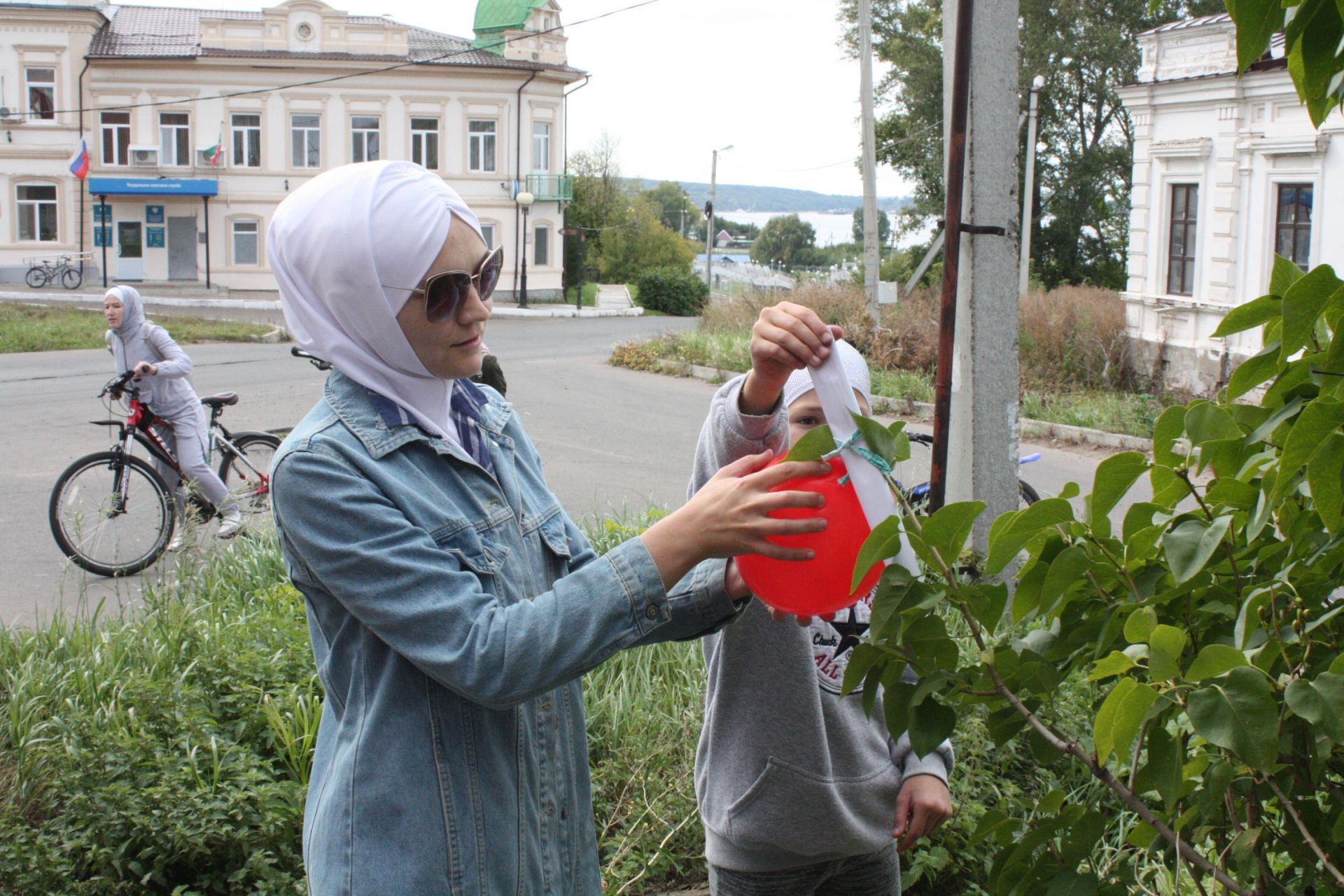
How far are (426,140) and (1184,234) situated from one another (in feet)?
88.2

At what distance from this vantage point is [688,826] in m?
3.47

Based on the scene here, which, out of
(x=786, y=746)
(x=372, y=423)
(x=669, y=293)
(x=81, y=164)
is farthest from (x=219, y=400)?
(x=669, y=293)

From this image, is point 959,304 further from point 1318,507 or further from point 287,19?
point 287,19

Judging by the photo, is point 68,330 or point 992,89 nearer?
point 992,89

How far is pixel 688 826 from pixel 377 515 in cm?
217

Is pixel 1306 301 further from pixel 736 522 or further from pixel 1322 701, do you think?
pixel 736 522

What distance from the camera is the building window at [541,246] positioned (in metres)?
41.8

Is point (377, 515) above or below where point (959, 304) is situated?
below

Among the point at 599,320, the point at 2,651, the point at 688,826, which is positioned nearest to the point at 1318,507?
the point at 688,826

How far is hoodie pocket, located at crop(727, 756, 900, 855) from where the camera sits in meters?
2.14

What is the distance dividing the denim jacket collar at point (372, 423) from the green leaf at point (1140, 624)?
980 millimetres

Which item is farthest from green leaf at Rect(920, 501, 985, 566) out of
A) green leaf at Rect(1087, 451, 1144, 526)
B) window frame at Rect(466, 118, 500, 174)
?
window frame at Rect(466, 118, 500, 174)

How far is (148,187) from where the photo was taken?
1500 inches

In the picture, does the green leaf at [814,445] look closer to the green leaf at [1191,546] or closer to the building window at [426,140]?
the green leaf at [1191,546]
